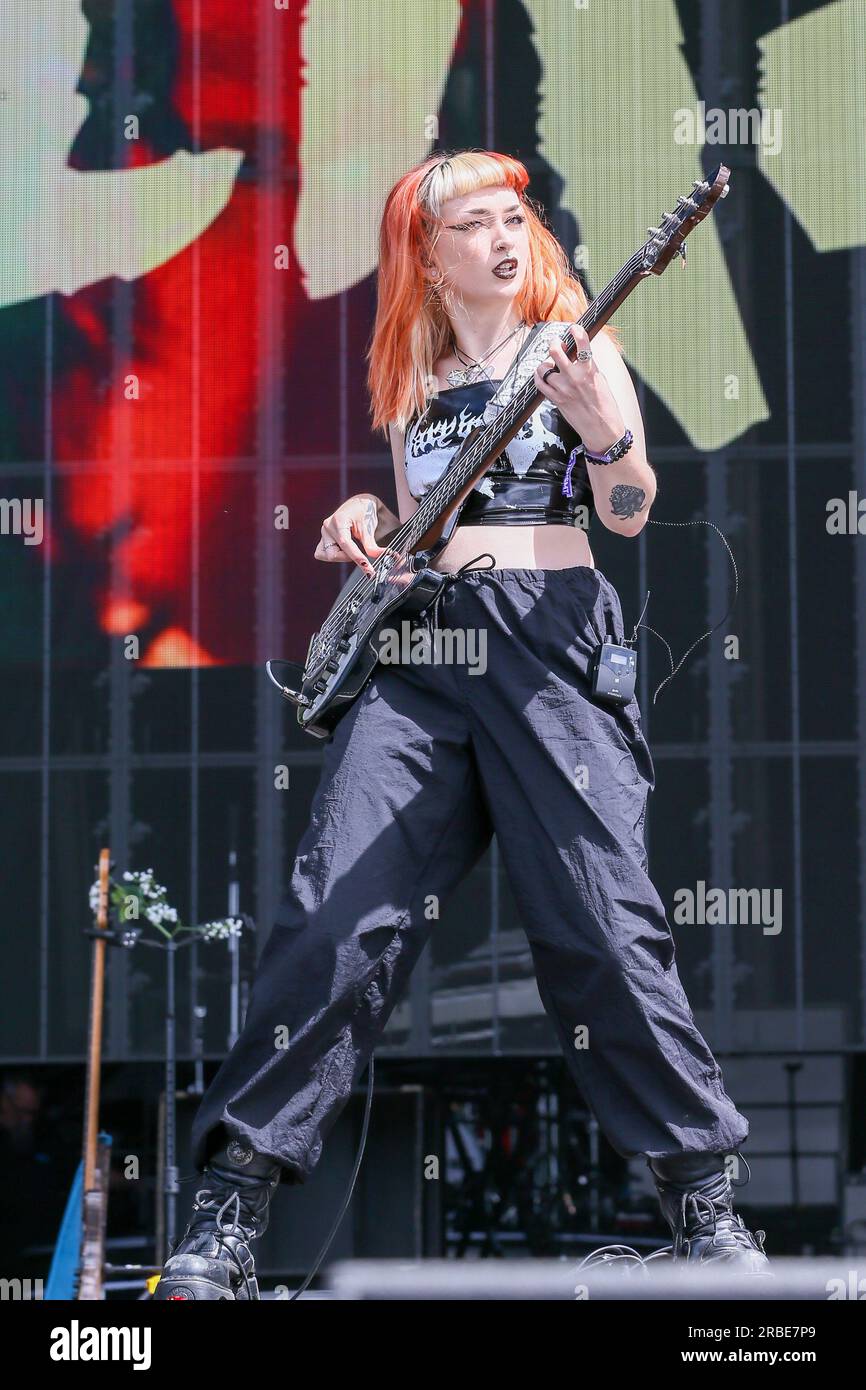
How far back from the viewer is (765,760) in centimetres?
1059

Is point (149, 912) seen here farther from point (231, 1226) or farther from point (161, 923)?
point (231, 1226)

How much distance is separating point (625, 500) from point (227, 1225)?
1.26 meters

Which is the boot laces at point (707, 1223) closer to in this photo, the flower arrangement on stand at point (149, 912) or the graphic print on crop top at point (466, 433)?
the graphic print on crop top at point (466, 433)

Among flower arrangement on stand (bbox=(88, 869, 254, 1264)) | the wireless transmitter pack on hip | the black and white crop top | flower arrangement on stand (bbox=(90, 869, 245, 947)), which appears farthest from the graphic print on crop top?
flower arrangement on stand (bbox=(90, 869, 245, 947))

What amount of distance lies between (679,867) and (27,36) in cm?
578

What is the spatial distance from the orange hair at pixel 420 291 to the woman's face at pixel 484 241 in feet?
0.11

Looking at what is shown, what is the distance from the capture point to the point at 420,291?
10.5ft

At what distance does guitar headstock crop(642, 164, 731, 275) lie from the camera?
269 cm

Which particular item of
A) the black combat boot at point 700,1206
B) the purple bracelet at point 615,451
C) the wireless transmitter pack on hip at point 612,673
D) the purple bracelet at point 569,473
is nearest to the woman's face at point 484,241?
the purple bracelet at point 569,473

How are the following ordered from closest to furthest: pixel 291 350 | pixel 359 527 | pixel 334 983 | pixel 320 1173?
pixel 334 983
pixel 359 527
pixel 291 350
pixel 320 1173

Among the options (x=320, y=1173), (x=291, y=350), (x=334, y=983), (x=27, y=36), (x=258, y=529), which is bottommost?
(x=320, y=1173)

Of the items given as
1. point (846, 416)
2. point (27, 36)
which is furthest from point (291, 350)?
point (846, 416)

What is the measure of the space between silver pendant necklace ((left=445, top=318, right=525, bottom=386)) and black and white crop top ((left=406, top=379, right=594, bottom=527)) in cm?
2

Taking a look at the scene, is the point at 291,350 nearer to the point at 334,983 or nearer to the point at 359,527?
the point at 359,527
